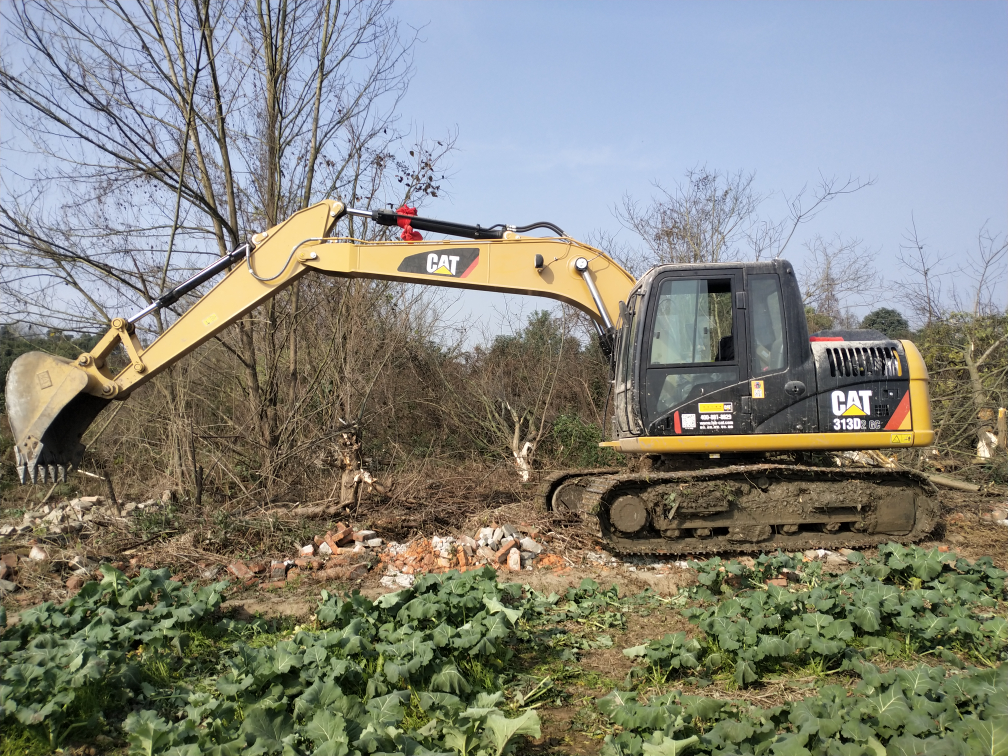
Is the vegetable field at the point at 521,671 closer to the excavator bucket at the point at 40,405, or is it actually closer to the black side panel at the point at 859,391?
the black side panel at the point at 859,391

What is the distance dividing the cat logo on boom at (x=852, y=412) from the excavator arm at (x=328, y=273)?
7.28 ft

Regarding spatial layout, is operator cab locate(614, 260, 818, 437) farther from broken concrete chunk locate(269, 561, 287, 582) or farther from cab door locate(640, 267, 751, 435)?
broken concrete chunk locate(269, 561, 287, 582)

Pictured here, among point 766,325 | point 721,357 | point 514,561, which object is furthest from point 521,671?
point 766,325

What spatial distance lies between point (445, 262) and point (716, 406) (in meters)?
2.84

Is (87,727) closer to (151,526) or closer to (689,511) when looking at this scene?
(151,526)

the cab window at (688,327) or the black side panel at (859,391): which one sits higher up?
the cab window at (688,327)

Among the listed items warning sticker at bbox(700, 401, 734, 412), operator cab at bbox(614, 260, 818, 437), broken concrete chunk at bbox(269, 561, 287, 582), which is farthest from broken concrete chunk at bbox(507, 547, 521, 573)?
warning sticker at bbox(700, 401, 734, 412)

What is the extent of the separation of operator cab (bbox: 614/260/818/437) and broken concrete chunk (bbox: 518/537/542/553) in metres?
1.41

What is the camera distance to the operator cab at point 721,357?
262 inches

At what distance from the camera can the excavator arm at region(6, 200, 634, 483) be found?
7.03 meters

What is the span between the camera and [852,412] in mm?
6703

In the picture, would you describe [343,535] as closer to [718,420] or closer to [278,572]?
[278,572]

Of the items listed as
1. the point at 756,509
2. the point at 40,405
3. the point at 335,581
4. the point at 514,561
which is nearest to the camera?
the point at 335,581

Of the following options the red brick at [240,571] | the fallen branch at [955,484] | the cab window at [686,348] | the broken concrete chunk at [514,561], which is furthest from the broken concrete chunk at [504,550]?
the fallen branch at [955,484]
